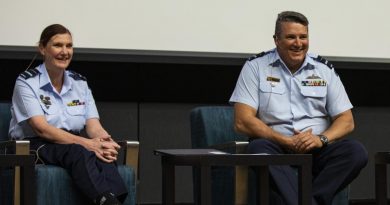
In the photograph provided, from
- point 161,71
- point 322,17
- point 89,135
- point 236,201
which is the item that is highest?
point 322,17

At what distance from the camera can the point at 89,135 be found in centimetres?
447

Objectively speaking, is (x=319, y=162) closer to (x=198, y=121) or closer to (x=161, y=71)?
(x=198, y=121)

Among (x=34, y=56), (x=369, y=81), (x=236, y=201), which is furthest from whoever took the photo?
(x=369, y=81)

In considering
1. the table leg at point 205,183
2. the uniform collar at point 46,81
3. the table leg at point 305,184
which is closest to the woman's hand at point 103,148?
the uniform collar at point 46,81

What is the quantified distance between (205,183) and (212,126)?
1.04m

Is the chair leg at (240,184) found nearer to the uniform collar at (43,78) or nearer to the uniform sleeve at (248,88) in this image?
the uniform sleeve at (248,88)

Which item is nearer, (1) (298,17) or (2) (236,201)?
(2) (236,201)

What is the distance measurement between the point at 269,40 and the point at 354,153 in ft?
4.38

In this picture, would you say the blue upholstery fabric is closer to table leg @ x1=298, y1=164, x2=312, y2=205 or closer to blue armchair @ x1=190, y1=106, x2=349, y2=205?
blue armchair @ x1=190, y1=106, x2=349, y2=205

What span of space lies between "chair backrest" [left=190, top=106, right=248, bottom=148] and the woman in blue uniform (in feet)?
1.58

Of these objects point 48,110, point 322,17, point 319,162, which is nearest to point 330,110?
point 319,162

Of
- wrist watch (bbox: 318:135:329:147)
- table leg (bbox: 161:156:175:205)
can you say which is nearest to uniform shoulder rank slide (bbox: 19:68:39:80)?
table leg (bbox: 161:156:175:205)

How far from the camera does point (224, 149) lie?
4.23 metres

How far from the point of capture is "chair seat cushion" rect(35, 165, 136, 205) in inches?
155
